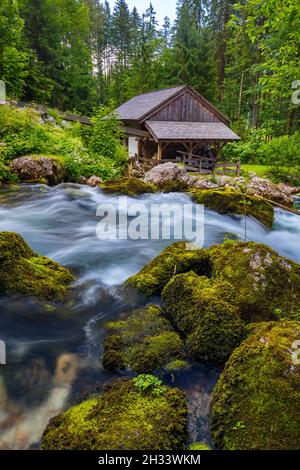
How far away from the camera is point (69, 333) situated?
384 cm

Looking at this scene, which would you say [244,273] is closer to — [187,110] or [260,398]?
[260,398]

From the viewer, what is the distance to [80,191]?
1073cm

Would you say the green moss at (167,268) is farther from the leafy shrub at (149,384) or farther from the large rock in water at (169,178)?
the large rock in water at (169,178)

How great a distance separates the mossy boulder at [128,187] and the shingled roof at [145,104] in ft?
45.3

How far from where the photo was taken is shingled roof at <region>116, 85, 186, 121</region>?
24.2 metres

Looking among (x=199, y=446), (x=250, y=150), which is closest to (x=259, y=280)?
(x=199, y=446)

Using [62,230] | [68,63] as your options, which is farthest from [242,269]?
[68,63]

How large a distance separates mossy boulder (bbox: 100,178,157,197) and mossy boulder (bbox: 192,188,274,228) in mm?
2043

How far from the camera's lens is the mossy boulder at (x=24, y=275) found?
4.23m

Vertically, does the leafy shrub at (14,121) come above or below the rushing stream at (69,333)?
above

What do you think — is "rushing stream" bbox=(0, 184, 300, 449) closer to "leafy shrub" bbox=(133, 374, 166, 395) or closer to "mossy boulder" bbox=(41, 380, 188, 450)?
"mossy boulder" bbox=(41, 380, 188, 450)

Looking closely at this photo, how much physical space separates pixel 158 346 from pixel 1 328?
1774mm

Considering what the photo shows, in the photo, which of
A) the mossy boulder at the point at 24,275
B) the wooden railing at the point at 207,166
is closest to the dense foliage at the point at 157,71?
the wooden railing at the point at 207,166

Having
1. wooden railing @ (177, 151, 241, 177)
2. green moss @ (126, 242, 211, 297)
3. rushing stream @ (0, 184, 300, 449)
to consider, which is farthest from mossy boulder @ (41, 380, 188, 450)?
wooden railing @ (177, 151, 241, 177)
